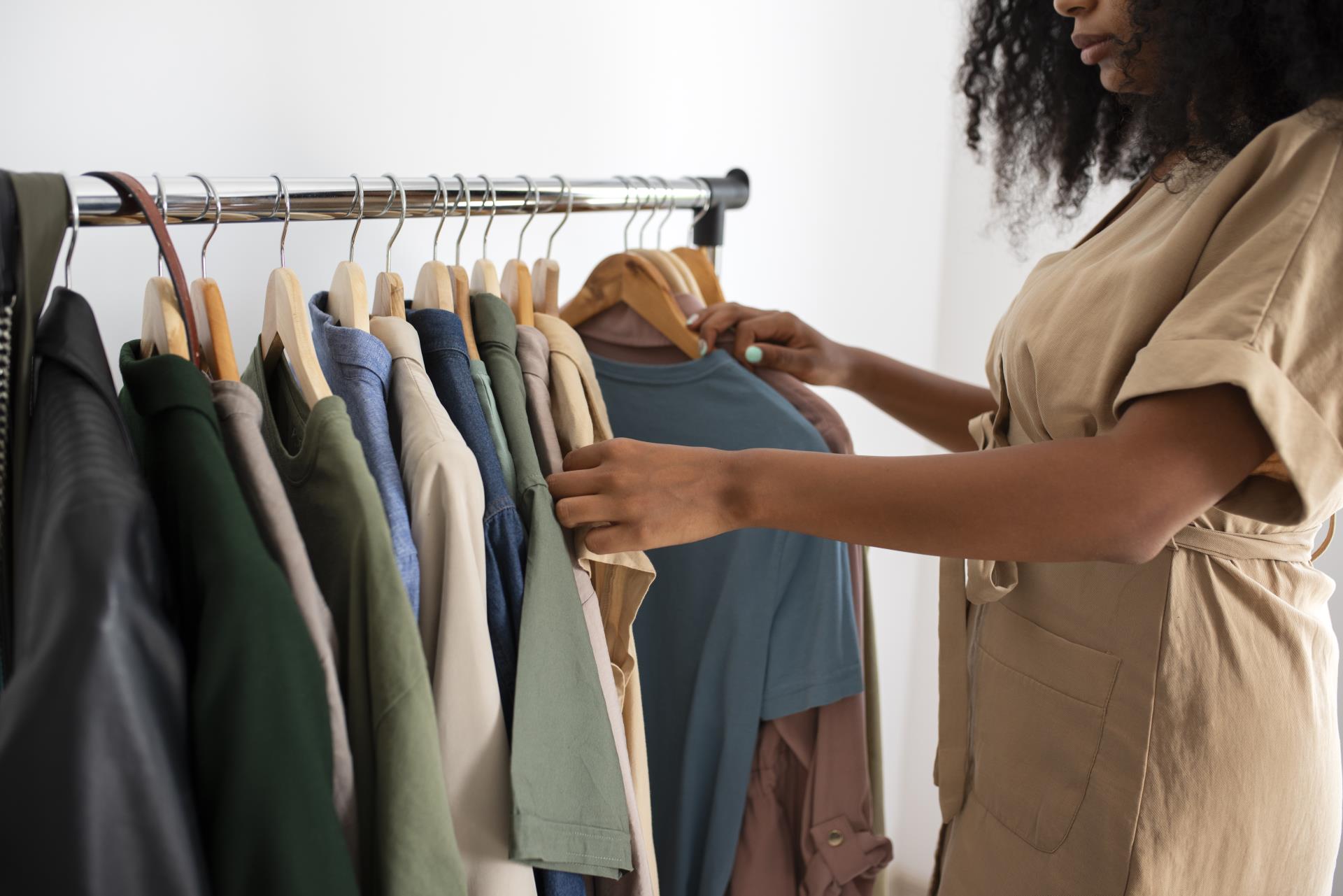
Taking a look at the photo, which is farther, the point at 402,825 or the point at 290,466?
the point at 290,466

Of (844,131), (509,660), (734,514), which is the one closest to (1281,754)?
(734,514)

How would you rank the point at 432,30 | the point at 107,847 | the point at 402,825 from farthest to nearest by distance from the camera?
the point at 432,30, the point at 402,825, the point at 107,847

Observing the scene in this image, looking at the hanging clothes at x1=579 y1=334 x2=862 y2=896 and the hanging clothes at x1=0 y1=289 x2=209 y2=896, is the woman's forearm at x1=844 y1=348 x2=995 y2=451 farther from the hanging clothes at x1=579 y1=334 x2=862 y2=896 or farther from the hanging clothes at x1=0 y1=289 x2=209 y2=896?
the hanging clothes at x1=0 y1=289 x2=209 y2=896

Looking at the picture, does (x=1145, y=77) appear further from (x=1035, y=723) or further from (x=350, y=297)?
(x=350, y=297)

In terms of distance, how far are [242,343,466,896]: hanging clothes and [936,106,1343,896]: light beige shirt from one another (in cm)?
51

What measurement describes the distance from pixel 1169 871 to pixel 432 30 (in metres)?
1.24

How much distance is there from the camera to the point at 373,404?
0.80 m

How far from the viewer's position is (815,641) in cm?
109

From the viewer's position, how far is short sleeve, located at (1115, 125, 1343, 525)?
29.0 inches

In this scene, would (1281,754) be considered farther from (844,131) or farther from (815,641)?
(844,131)

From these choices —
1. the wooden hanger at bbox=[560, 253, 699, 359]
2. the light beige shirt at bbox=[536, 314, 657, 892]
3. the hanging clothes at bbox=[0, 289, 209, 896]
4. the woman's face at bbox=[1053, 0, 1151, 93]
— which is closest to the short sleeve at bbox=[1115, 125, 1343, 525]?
the woman's face at bbox=[1053, 0, 1151, 93]

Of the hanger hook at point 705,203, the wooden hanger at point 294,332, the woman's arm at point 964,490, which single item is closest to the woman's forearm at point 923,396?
the hanger hook at point 705,203

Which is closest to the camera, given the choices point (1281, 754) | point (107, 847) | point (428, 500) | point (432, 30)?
point (107, 847)

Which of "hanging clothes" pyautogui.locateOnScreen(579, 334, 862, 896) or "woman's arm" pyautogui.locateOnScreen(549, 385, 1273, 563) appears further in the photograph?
"hanging clothes" pyautogui.locateOnScreen(579, 334, 862, 896)
